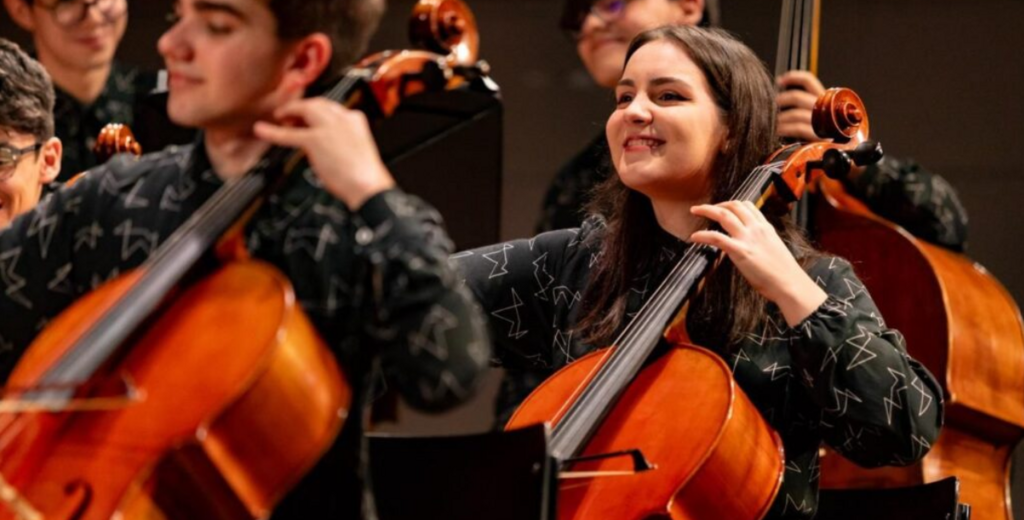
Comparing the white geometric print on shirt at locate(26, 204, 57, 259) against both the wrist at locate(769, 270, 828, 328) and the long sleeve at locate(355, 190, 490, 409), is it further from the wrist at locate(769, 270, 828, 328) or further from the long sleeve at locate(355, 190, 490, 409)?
the wrist at locate(769, 270, 828, 328)

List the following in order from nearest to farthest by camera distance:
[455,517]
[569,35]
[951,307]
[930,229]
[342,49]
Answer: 1. [342,49]
2. [455,517]
3. [951,307]
4. [930,229]
5. [569,35]

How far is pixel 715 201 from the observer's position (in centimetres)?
231

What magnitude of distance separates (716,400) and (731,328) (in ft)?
0.77

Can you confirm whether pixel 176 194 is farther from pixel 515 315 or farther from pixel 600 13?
pixel 600 13

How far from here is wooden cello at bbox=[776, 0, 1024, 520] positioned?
2738mm

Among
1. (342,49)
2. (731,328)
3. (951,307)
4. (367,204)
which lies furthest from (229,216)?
(951,307)

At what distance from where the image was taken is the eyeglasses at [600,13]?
3.26 metres

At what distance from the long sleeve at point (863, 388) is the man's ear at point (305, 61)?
0.79 meters

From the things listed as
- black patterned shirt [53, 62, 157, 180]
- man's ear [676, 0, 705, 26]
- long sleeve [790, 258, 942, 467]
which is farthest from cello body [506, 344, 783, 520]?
black patterned shirt [53, 62, 157, 180]

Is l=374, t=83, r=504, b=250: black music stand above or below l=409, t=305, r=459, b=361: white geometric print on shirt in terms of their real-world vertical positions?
below

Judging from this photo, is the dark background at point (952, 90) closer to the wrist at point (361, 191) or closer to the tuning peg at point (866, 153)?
the tuning peg at point (866, 153)

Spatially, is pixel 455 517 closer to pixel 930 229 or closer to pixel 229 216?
pixel 229 216

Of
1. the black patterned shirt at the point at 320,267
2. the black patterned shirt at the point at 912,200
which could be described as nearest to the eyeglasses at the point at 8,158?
the black patterned shirt at the point at 320,267

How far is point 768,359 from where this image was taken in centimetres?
220
